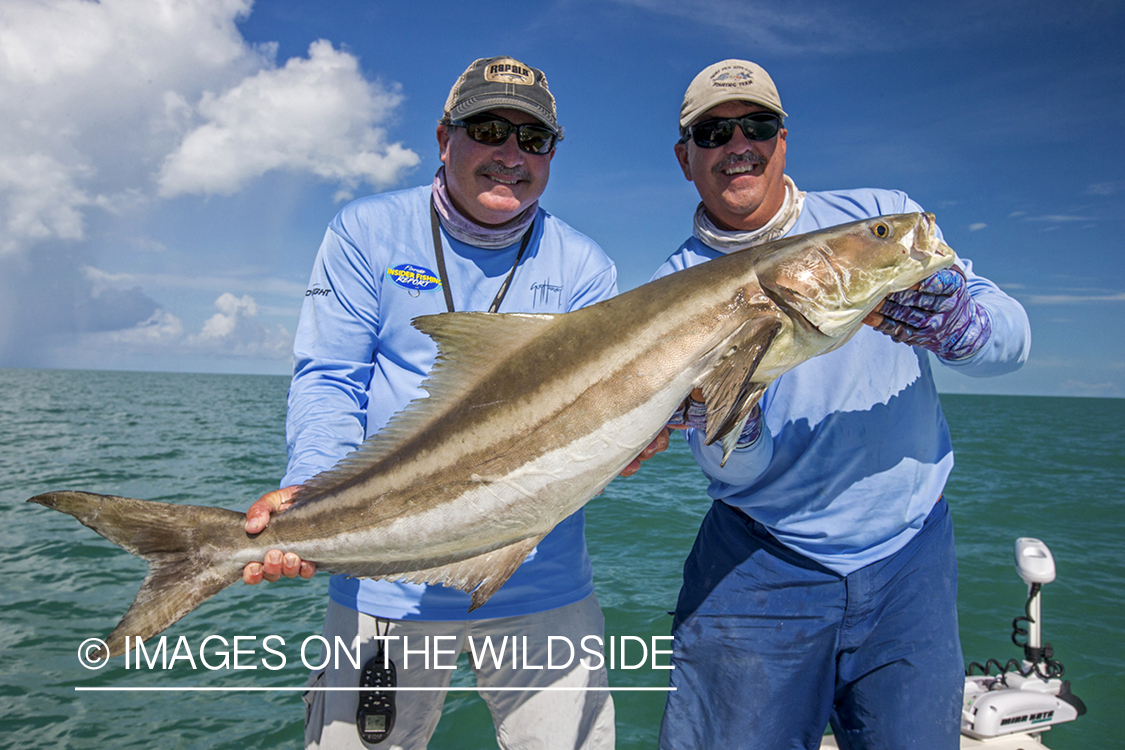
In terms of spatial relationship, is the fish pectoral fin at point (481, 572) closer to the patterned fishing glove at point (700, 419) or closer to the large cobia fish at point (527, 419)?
the large cobia fish at point (527, 419)

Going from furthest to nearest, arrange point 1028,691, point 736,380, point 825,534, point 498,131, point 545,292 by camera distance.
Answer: point 1028,691 < point 545,292 < point 498,131 < point 825,534 < point 736,380

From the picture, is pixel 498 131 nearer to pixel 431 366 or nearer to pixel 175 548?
pixel 431 366

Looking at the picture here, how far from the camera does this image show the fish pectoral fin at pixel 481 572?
2275mm

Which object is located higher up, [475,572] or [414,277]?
[414,277]

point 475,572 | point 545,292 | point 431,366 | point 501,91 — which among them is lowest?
point 475,572

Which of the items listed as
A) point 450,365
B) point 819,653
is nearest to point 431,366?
point 450,365

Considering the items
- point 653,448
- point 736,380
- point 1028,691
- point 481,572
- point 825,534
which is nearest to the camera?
point 736,380

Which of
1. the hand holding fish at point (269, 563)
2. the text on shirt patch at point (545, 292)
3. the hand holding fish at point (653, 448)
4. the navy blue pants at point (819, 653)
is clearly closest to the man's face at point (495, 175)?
the text on shirt patch at point (545, 292)

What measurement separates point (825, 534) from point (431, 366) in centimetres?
197

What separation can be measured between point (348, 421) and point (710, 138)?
223 cm

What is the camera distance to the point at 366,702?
2.92m

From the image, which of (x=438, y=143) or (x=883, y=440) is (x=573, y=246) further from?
(x=883, y=440)

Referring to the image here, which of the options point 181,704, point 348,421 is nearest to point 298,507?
point 348,421

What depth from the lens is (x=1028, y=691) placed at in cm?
405
